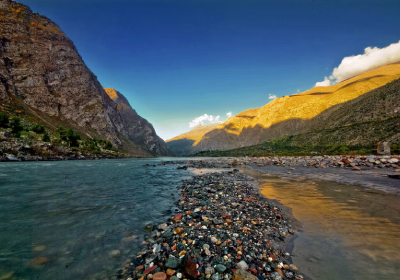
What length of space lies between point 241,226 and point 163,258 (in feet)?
10.4

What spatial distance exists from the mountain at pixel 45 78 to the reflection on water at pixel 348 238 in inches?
4711

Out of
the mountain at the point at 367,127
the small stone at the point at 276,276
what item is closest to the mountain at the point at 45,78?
the small stone at the point at 276,276

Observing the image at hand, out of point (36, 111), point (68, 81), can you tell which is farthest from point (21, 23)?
point (36, 111)

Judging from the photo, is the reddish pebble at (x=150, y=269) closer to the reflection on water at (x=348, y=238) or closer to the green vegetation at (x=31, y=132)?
the reflection on water at (x=348, y=238)

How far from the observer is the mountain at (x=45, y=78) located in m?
97.9

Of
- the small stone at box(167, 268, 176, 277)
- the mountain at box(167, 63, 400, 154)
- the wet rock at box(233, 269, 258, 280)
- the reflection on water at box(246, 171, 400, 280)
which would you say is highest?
the mountain at box(167, 63, 400, 154)

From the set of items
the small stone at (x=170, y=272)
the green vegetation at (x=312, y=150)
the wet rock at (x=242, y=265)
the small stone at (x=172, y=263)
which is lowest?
the small stone at (x=170, y=272)

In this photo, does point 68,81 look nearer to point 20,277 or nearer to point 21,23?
point 21,23

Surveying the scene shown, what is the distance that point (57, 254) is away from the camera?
15.3 feet

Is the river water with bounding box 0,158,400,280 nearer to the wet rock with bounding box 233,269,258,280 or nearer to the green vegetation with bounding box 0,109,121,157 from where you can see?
the wet rock with bounding box 233,269,258,280

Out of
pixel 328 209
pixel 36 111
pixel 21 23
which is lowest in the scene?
pixel 328 209

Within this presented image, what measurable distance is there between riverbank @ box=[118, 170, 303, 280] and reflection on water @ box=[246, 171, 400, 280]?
65 centimetres

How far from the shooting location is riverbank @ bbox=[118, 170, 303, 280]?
3834 mm

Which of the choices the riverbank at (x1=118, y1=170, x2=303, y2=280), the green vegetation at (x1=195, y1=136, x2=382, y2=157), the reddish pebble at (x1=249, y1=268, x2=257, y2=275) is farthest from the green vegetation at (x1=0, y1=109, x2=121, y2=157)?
the green vegetation at (x1=195, y1=136, x2=382, y2=157)
